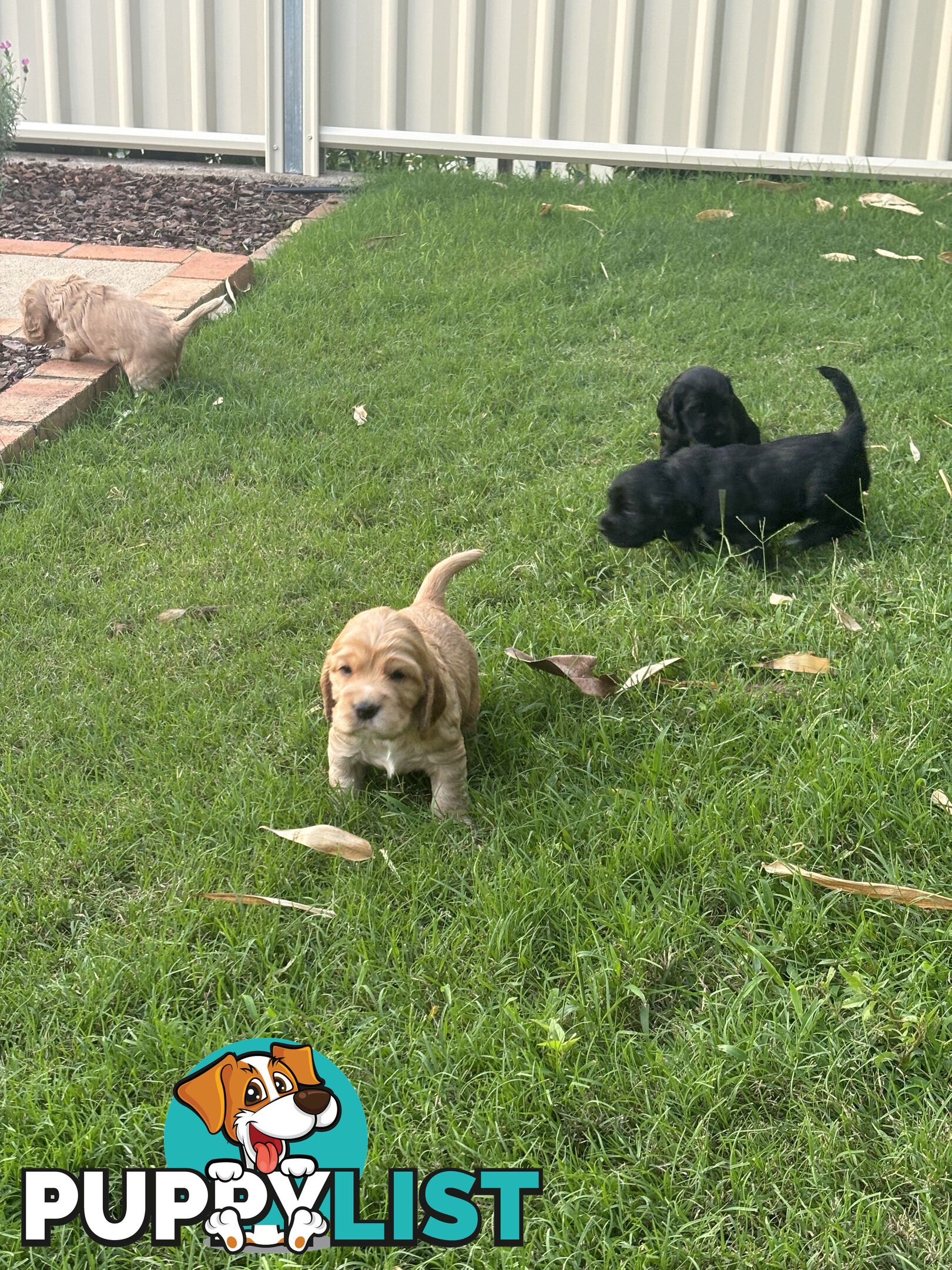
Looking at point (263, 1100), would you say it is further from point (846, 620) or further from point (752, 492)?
point (752, 492)

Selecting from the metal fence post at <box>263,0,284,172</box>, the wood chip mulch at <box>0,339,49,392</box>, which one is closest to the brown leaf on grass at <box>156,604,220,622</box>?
the wood chip mulch at <box>0,339,49,392</box>

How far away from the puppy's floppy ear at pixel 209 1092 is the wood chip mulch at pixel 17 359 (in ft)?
13.6

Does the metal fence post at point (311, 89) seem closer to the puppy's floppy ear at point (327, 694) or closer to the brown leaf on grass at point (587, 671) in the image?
the brown leaf on grass at point (587, 671)

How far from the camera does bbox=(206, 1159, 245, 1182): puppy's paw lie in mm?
2021

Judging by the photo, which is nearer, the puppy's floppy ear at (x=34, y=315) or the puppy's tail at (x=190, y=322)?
the puppy's tail at (x=190, y=322)

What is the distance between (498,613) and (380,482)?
114cm

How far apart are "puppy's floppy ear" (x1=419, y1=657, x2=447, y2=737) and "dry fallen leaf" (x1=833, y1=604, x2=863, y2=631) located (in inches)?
48.7

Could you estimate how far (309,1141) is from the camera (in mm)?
2051

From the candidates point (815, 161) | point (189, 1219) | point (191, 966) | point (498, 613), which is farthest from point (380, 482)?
point (815, 161)

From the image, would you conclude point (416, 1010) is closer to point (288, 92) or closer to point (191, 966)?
point (191, 966)

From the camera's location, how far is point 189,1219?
203 centimetres

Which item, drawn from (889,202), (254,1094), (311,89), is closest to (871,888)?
(254,1094)

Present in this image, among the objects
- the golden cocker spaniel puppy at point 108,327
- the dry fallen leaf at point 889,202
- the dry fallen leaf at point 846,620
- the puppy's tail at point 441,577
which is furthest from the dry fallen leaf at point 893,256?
the puppy's tail at point 441,577

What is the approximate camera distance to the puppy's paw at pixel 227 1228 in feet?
6.52
